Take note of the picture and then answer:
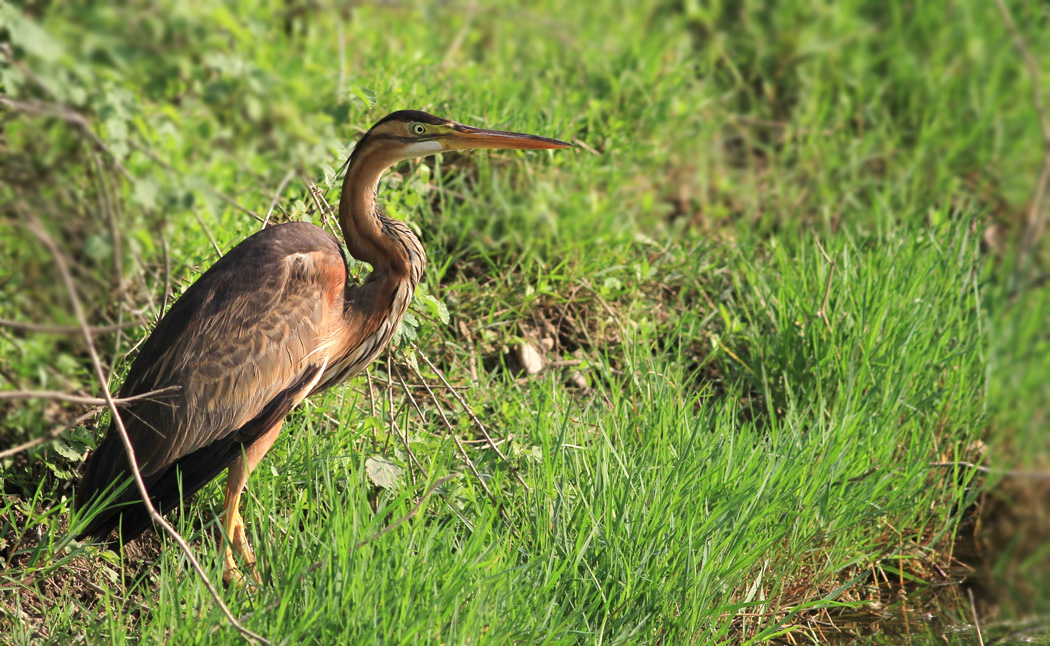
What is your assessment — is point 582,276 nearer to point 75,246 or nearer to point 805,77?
point 805,77

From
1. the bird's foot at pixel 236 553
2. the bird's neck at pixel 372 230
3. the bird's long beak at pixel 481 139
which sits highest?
the bird's long beak at pixel 481 139

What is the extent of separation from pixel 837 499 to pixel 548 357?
144 cm

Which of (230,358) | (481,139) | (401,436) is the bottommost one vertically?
(401,436)

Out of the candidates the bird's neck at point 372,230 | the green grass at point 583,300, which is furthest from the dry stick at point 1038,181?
the bird's neck at point 372,230

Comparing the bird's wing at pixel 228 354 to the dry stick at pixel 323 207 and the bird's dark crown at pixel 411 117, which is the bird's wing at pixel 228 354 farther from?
the bird's dark crown at pixel 411 117

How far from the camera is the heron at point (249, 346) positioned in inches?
135

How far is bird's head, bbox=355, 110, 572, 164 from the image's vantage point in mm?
3598

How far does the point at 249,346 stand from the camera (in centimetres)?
351

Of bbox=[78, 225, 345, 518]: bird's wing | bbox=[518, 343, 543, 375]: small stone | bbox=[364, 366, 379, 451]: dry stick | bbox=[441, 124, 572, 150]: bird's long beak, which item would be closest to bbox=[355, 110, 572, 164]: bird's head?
bbox=[441, 124, 572, 150]: bird's long beak

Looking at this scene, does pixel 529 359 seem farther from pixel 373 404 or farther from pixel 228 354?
pixel 228 354

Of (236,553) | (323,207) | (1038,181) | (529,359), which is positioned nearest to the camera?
(1038,181)

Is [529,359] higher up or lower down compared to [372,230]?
lower down

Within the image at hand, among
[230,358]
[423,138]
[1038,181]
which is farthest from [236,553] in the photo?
[1038,181]

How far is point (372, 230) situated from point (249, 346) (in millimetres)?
535
